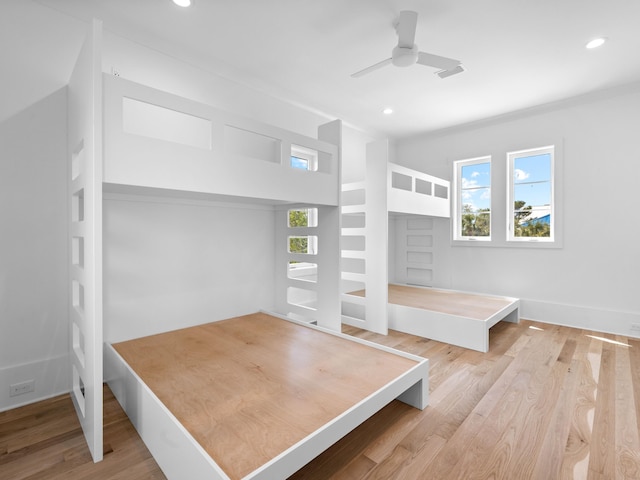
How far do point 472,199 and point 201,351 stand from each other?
140 inches

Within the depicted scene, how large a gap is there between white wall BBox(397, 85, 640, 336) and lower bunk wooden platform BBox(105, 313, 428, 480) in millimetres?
2480

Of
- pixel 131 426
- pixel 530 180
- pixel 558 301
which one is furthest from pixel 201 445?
pixel 530 180

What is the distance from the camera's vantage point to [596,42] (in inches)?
88.8

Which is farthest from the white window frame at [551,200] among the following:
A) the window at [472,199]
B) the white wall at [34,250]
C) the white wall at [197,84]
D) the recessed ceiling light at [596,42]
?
the white wall at [34,250]

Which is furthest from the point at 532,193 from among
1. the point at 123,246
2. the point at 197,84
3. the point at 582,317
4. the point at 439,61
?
the point at 123,246

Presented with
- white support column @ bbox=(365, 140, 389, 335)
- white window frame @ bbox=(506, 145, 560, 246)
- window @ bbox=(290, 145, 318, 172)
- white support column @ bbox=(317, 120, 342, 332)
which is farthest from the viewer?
white window frame @ bbox=(506, 145, 560, 246)

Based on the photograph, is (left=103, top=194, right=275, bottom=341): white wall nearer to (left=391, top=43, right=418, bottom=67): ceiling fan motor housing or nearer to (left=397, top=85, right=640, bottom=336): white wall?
(left=391, top=43, right=418, bottom=67): ceiling fan motor housing

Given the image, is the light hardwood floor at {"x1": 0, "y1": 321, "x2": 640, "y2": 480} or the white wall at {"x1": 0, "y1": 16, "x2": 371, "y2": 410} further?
the white wall at {"x1": 0, "y1": 16, "x2": 371, "y2": 410}

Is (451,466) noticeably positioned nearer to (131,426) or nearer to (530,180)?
(131,426)

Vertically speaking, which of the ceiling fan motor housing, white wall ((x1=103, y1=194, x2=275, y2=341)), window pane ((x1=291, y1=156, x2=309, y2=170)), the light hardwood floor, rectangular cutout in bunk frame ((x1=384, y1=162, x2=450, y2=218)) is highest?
the ceiling fan motor housing

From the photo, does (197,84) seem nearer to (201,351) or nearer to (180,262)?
(180,262)

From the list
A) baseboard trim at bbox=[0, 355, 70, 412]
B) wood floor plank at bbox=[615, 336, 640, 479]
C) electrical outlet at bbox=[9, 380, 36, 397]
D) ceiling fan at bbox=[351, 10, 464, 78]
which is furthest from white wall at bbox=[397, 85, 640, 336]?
electrical outlet at bbox=[9, 380, 36, 397]

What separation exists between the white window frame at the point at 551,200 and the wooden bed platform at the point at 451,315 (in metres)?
0.73

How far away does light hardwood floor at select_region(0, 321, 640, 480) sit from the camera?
1.29 meters
